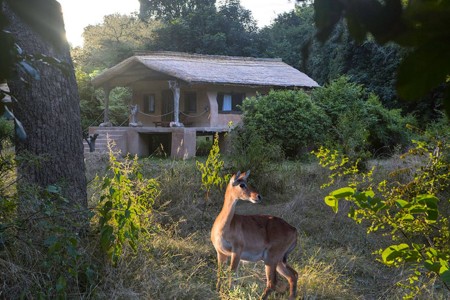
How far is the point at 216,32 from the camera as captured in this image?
32562mm

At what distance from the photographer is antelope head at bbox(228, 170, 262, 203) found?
5773 mm

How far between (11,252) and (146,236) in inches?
51.4

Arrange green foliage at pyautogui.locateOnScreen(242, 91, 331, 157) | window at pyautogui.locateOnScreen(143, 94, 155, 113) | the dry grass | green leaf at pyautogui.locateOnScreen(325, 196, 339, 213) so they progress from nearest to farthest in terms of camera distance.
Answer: green leaf at pyautogui.locateOnScreen(325, 196, 339, 213), the dry grass, green foliage at pyautogui.locateOnScreen(242, 91, 331, 157), window at pyautogui.locateOnScreen(143, 94, 155, 113)

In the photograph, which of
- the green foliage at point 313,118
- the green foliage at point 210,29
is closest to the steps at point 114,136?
the green foliage at point 313,118

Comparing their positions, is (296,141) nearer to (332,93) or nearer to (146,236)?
(332,93)

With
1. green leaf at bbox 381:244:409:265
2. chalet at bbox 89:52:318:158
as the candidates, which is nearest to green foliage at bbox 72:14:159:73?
chalet at bbox 89:52:318:158

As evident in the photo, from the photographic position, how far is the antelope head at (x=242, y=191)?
18.9 ft

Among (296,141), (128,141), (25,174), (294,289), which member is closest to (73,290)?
(25,174)

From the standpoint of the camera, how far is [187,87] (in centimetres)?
2292

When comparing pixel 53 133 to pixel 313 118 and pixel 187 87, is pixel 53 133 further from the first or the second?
pixel 187 87

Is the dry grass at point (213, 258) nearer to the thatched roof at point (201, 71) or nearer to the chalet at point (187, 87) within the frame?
the chalet at point (187, 87)

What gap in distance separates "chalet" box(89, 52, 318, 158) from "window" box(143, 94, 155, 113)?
4 centimetres

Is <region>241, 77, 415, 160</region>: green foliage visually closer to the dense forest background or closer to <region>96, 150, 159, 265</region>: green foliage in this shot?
the dense forest background

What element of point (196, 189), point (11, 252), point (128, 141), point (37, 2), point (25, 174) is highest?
point (37, 2)
